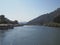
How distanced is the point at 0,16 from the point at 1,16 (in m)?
1.59

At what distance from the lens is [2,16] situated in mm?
194875

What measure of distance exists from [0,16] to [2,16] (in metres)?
2.93

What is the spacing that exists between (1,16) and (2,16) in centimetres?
254

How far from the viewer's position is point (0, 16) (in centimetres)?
19312

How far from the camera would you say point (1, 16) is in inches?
7579
